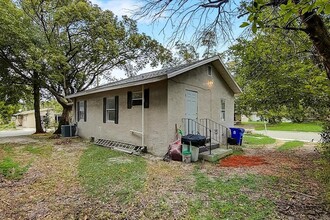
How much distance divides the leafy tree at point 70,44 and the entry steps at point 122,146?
6082 mm

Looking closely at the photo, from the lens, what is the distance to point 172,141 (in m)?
7.50

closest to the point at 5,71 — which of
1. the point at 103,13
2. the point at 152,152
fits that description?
the point at 103,13

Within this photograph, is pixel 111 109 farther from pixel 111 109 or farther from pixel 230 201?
pixel 230 201

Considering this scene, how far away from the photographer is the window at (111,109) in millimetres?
9469

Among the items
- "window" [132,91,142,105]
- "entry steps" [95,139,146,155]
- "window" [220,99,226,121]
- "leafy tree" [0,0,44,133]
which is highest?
"leafy tree" [0,0,44,133]

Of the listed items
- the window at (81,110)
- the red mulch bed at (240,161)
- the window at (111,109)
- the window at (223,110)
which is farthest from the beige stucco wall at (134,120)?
the window at (223,110)

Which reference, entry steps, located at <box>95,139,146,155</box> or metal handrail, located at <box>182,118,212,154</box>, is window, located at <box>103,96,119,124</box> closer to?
entry steps, located at <box>95,139,146,155</box>

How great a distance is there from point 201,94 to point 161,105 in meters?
2.48

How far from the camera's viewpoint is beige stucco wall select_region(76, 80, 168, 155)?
7.49m

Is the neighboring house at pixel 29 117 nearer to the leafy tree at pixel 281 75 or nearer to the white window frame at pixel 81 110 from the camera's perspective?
the white window frame at pixel 81 110

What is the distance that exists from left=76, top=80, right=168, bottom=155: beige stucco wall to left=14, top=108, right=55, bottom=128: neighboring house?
21.9 metres

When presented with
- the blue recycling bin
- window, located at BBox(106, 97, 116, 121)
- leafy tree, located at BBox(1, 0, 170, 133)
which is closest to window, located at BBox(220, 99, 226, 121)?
the blue recycling bin

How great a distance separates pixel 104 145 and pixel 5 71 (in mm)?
10561

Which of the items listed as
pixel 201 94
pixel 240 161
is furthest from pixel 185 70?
pixel 240 161
